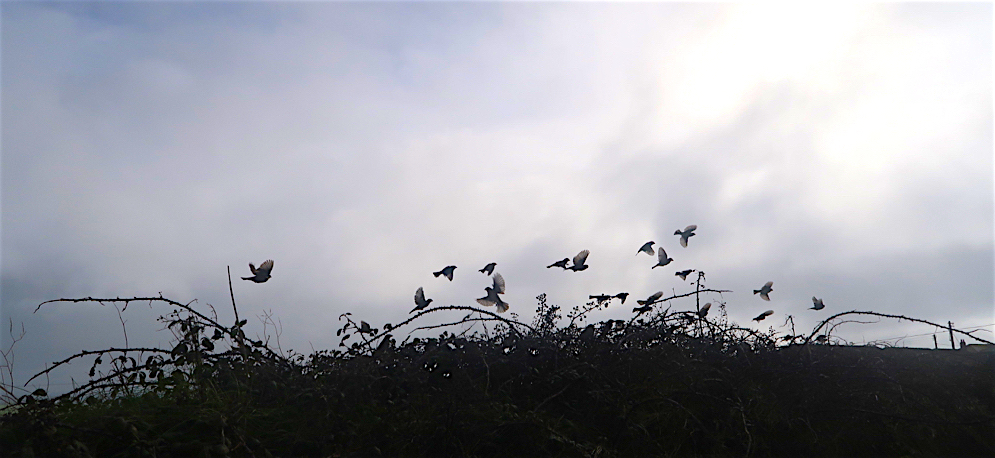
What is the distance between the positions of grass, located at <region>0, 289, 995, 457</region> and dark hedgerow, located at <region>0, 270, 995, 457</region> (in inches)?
0.6

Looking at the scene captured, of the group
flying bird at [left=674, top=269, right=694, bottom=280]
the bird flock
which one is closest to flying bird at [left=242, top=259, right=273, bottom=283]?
the bird flock

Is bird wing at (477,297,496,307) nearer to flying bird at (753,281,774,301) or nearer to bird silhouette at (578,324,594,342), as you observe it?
bird silhouette at (578,324,594,342)

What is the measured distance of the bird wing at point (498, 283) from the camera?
20.5 feet

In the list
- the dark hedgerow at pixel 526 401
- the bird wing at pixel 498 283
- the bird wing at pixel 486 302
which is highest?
→ the bird wing at pixel 498 283

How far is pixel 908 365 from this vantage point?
631 centimetres

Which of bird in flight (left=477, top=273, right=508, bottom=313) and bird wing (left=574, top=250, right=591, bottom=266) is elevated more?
bird wing (left=574, top=250, right=591, bottom=266)

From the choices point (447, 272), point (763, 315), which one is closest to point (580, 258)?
point (447, 272)

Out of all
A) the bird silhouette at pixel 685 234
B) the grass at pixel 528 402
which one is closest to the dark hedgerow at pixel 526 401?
the grass at pixel 528 402

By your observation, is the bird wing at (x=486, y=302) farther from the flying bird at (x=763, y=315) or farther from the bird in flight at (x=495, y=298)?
the flying bird at (x=763, y=315)

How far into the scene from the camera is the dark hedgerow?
14.4 feet

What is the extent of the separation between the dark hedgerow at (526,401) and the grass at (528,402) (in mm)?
15

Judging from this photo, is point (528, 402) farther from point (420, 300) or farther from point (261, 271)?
point (261, 271)

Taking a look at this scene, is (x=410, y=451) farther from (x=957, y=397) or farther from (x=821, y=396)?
(x=957, y=397)

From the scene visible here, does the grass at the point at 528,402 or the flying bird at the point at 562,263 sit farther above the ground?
the flying bird at the point at 562,263
